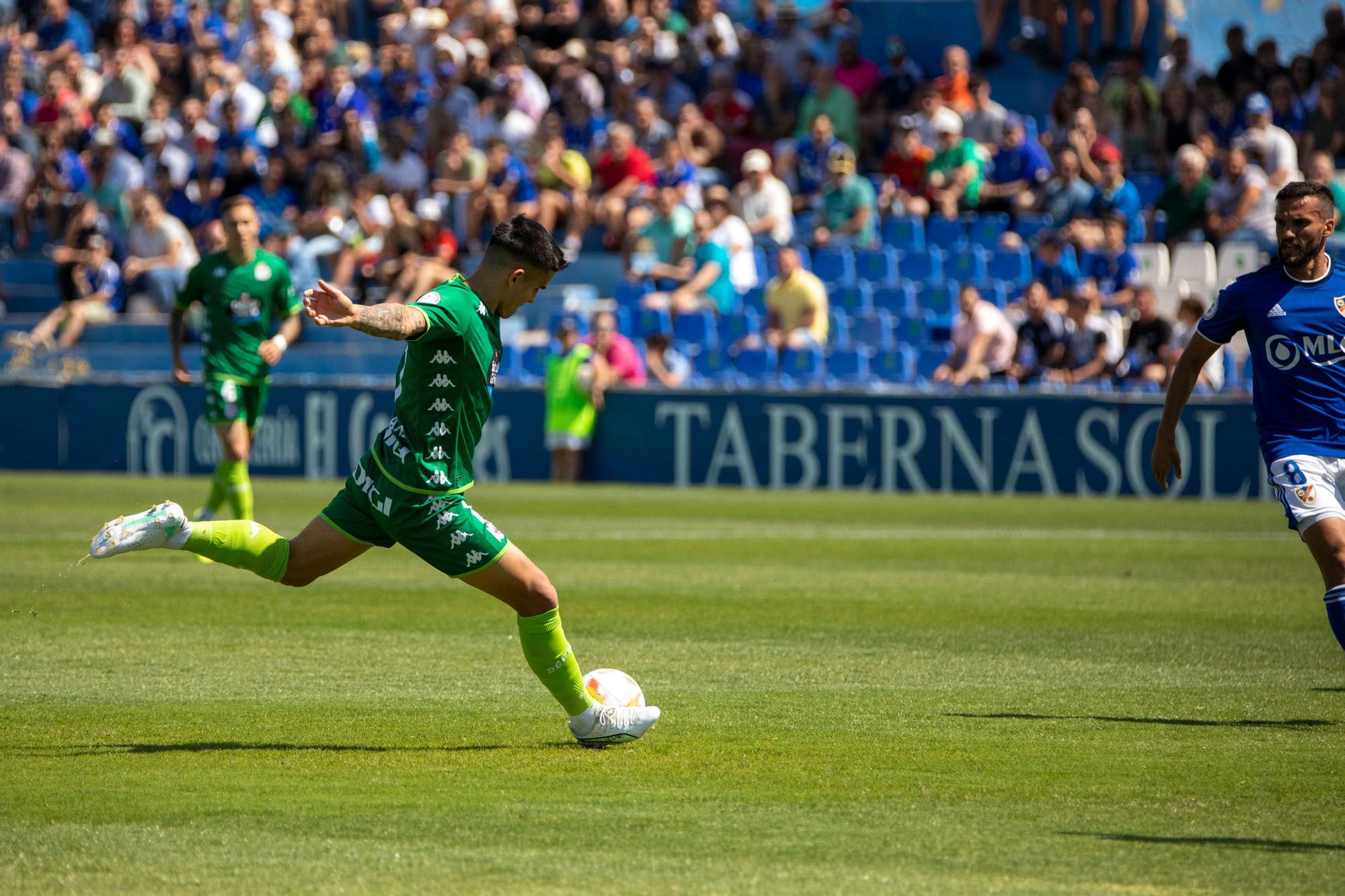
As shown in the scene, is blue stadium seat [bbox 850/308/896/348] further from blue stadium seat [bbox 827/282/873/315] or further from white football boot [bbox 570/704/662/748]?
white football boot [bbox 570/704/662/748]

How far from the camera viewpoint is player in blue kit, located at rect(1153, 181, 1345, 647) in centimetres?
748

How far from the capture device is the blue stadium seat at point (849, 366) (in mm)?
21609

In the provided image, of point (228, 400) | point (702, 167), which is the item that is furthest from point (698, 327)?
point (228, 400)

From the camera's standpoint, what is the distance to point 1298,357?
25.1 feet

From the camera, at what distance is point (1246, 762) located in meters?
6.75

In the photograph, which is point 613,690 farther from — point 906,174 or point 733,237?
point 906,174

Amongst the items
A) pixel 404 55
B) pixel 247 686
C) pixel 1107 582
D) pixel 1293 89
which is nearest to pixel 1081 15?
pixel 1293 89

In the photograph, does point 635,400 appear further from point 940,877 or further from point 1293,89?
point 940,877

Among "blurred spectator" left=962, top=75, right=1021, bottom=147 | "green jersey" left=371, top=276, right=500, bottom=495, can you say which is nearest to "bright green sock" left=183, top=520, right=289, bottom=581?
"green jersey" left=371, top=276, right=500, bottom=495

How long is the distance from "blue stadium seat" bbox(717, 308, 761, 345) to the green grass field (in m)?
8.84

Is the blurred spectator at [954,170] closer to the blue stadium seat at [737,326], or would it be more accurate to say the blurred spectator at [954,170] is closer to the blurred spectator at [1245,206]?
the blue stadium seat at [737,326]

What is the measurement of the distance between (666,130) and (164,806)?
2005cm

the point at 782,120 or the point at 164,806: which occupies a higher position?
the point at 782,120

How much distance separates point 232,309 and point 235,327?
0.14m
